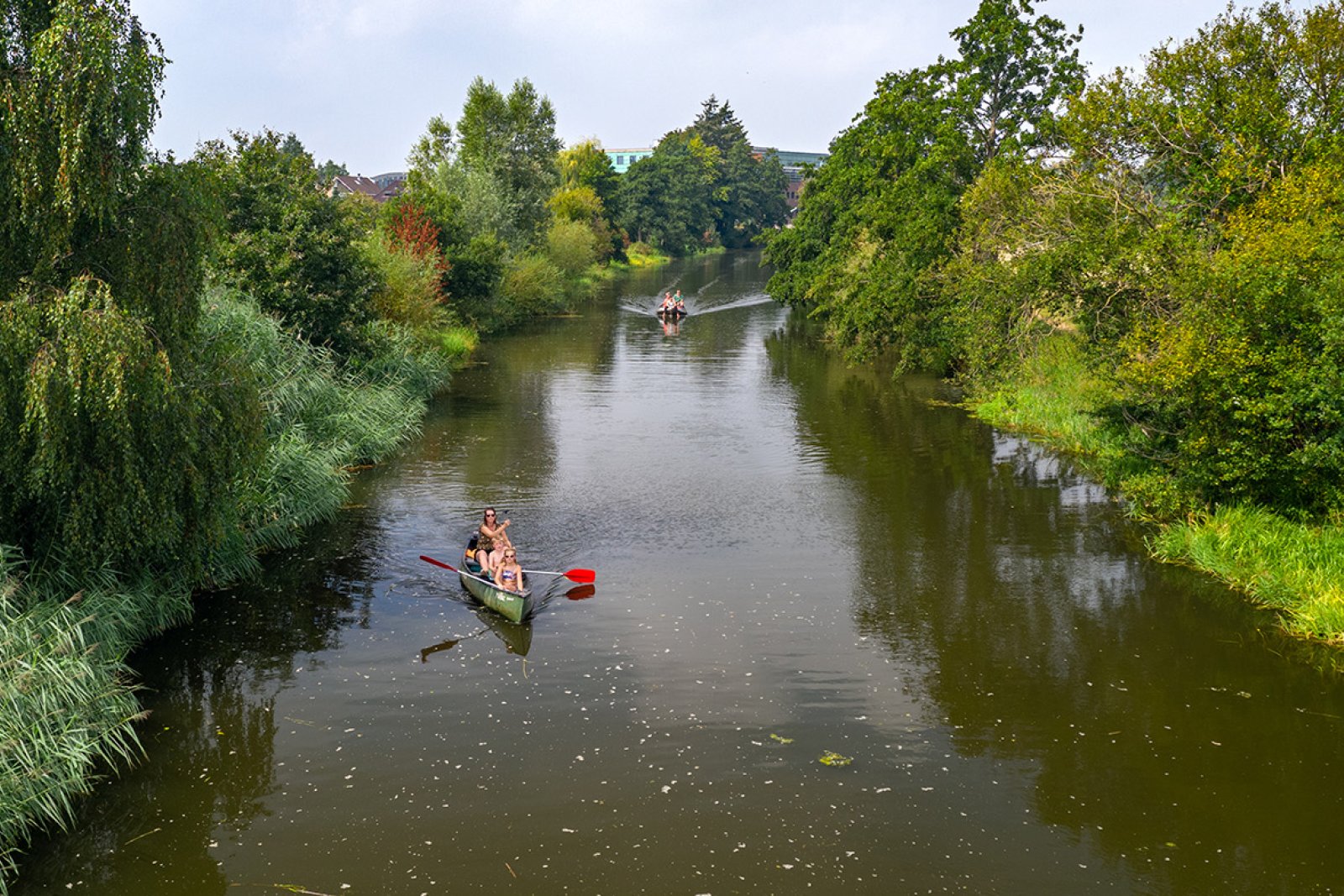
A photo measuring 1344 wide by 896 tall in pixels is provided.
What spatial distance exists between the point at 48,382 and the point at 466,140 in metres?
56.2

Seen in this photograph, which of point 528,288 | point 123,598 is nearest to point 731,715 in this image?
point 123,598

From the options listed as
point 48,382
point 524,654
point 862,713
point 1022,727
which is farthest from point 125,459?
point 1022,727

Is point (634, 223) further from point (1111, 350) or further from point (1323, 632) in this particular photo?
point (1323, 632)

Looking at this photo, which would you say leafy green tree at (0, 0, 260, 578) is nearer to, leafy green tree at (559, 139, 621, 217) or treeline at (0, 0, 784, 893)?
treeline at (0, 0, 784, 893)

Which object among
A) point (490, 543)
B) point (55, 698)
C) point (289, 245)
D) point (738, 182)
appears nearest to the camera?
point (55, 698)

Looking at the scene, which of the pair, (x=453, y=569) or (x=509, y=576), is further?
(x=453, y=569)

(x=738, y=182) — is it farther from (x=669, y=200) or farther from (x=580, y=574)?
(x=580, y=574)

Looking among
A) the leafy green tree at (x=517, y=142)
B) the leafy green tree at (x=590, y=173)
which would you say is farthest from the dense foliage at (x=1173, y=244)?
the leafy green tree at (x=590, y=173)

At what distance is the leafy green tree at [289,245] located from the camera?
26719mm

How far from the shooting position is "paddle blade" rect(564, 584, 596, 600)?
16.8 m

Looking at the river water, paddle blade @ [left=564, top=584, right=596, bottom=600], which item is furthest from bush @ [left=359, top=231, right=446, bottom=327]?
paddle blade @ [left=564, top=584, right=596, bottom=600]

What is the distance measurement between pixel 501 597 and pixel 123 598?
4811mm

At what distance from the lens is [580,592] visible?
667 inches

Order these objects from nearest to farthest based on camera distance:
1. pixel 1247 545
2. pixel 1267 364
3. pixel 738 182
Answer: pixel 1267 364 → pixel 1247 545 → pixel 738 182
